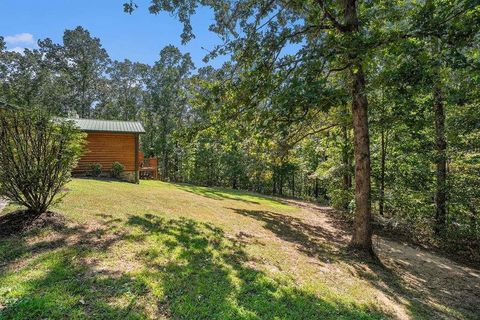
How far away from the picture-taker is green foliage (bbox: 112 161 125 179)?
16.0 m

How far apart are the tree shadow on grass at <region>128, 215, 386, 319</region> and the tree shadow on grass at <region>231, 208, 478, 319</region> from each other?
1.22 m

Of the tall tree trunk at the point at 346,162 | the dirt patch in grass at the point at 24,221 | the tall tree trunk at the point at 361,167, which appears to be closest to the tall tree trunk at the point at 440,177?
the tall tree trunk at the point at 346,162

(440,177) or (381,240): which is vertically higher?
(440,177)

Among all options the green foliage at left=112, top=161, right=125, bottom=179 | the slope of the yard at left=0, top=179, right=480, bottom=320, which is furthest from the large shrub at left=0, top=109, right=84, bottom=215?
the green foliage at left=112, top=161, right=125, bottom=179

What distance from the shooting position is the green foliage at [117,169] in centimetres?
1600

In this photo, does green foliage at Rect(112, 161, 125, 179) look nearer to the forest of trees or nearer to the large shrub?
the forest of trees

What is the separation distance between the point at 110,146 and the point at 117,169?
1.39 metres

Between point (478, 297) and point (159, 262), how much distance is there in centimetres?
641

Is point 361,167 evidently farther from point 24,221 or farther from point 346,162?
point 24,221

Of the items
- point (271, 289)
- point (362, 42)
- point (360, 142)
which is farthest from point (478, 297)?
point (362, 42)

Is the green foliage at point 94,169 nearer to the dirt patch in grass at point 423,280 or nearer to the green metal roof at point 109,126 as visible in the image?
the green metal roof at point 109,126

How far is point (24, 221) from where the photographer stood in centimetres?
527

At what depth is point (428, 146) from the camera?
10359mm

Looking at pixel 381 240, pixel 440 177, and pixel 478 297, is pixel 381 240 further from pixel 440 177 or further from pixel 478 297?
pixel 478 297
